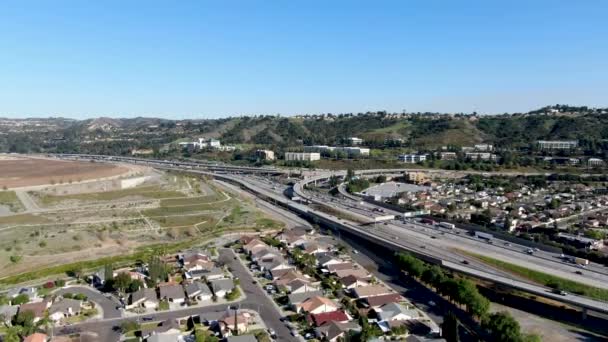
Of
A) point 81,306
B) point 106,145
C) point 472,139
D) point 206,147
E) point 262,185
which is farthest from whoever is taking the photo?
point 106,145

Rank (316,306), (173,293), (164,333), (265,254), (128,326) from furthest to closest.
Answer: (265,254)
(173,293)
(316,306)
(128,326)
(164,333)

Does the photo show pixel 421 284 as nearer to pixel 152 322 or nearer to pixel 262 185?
pixel 152 322

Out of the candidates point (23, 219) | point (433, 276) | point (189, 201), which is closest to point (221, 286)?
point (433, 276)

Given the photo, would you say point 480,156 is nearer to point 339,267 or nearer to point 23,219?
point 339,267

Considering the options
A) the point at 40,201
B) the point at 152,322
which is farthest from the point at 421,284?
the point at 40,201

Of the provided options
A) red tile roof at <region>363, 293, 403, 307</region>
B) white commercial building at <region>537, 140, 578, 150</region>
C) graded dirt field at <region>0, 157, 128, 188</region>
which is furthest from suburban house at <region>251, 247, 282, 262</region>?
white commercial building at <region>537, 140, 578, 150</region>

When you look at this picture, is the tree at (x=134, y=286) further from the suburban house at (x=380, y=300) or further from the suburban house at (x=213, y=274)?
the suburban house at (x=380, y=300)
